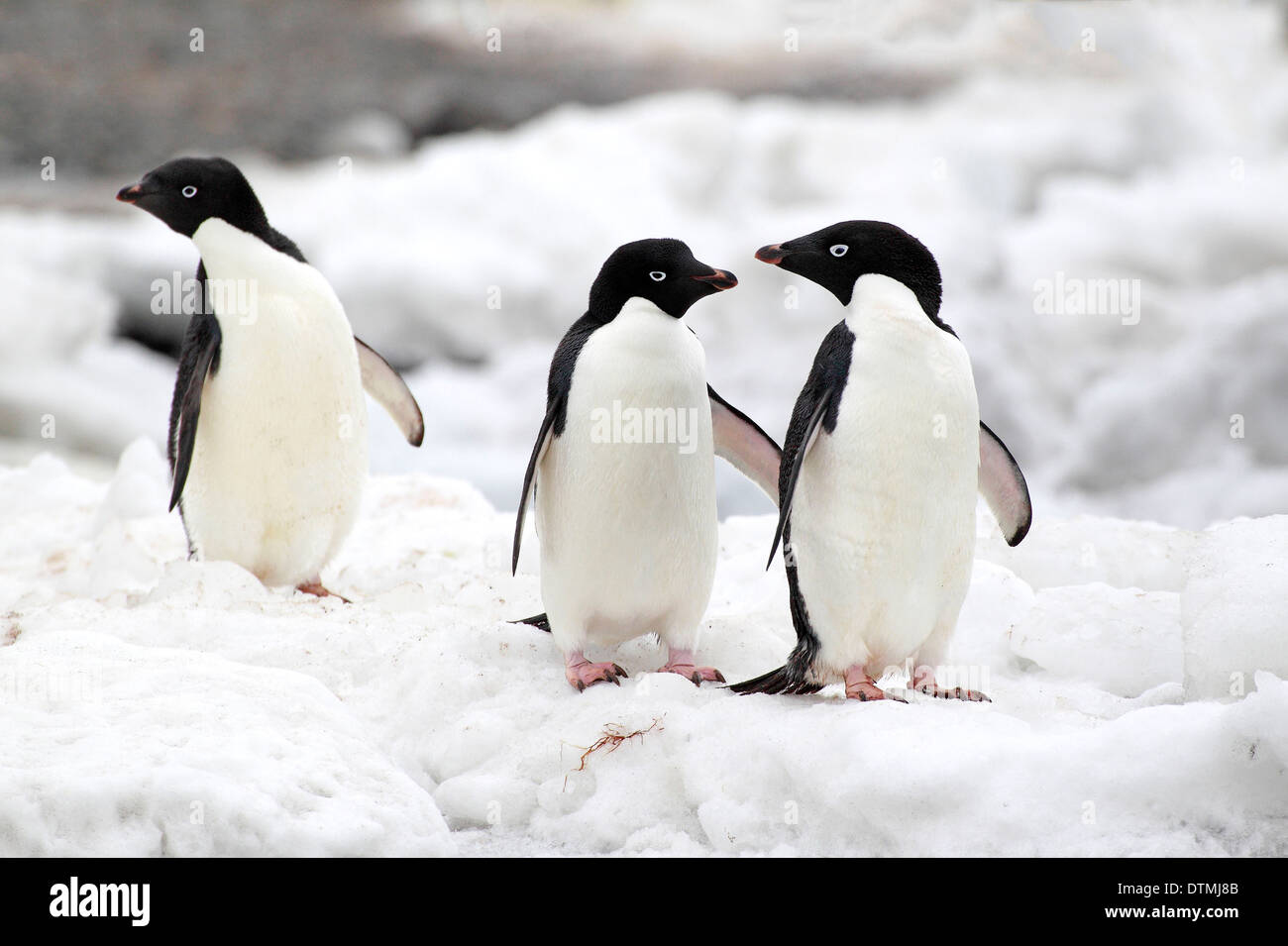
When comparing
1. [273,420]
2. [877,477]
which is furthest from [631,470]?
[273,420]

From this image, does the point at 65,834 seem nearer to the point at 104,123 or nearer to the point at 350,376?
the point at 350,376

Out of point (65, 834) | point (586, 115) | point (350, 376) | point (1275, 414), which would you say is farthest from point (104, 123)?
point (65, 834)

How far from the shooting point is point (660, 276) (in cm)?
235

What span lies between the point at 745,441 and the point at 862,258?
0.52m

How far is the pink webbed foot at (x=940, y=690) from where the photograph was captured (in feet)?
Result: 7.34

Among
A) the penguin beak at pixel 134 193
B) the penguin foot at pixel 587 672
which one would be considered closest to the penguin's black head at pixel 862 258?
the penguin foot at pixel 587 672

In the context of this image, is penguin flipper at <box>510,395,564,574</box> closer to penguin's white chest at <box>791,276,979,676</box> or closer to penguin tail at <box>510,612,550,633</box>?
penguin tail at <box>510,612,550,633</box>

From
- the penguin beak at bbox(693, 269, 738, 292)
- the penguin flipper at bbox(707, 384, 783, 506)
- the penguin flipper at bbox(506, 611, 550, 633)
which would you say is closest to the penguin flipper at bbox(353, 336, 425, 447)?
the penguin flipper at bbox(506, 611, 550, 633)

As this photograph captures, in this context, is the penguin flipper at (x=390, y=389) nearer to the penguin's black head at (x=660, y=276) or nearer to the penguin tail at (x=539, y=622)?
the penguin tail at (x=539, y=622)

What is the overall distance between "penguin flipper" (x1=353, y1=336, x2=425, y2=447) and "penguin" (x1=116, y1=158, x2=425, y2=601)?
0.91 feet

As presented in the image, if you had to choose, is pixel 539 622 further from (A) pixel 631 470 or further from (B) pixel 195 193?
(B) pixel 195 193

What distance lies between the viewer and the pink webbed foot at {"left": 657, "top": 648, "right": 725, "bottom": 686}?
237 centimetres

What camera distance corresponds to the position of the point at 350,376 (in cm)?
339

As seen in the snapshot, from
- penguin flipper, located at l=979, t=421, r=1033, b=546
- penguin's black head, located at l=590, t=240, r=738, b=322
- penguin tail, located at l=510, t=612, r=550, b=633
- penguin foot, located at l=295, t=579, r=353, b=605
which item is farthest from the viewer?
penguin foot, located at l=295, t=579, r=353, b=605
